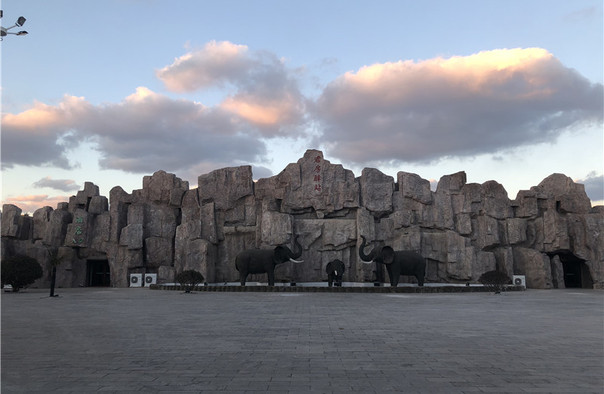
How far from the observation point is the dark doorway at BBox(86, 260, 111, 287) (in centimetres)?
3337

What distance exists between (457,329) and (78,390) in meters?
7.29

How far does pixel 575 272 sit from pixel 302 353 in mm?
33554

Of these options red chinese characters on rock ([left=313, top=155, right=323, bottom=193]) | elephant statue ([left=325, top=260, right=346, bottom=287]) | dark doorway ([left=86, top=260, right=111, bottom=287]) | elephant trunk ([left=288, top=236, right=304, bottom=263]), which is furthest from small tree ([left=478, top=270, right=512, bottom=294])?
dark doorway ([left=86, top=260, right=111, bottom=287])

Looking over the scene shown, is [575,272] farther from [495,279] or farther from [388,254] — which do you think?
[388,254]

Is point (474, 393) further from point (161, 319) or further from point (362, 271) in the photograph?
point (362, 271)

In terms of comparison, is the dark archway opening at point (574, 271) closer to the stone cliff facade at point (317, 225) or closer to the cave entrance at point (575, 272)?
the cave entrance at point (575, 272)

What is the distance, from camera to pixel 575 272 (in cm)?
3309

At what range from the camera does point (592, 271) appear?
2973 cm

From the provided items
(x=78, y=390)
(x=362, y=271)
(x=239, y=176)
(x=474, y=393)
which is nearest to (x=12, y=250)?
(x=239, y=176)

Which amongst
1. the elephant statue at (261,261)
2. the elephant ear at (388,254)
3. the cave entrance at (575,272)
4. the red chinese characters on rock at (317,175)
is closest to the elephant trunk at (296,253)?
the elephant statue at (261,261)

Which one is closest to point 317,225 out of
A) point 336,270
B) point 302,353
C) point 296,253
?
point 296,253

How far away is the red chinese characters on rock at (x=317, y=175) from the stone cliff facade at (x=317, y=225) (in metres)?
0.07

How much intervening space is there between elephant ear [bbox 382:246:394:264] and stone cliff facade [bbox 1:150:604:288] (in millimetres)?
3462

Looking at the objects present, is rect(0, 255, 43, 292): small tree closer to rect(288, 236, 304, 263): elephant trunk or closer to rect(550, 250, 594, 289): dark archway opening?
rect(288, 236, 304, 263): elephant trunk
